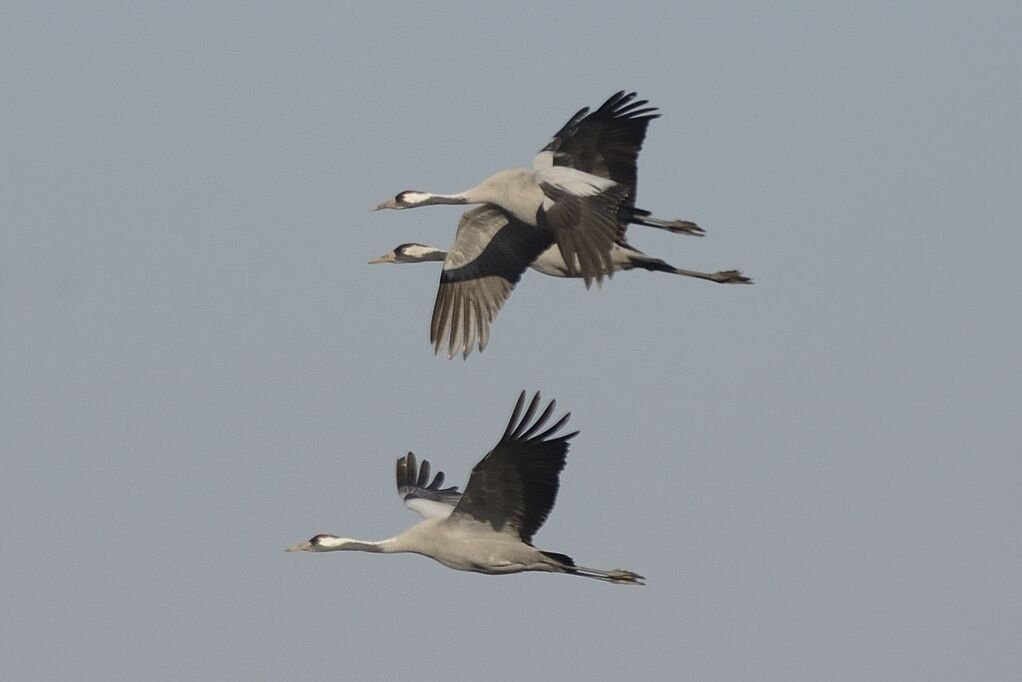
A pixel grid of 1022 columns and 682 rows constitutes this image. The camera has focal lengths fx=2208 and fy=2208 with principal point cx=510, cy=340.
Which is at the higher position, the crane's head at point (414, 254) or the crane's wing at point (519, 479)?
the crane's head at point (414, 254)

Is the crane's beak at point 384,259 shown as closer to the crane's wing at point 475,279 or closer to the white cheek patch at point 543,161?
the crane's wing at point 475,279

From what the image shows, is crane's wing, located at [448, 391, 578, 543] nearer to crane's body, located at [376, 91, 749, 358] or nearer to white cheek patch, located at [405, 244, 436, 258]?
crane's body, located at [376, 91, 749, 358]

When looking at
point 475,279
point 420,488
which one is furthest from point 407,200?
point 420,488

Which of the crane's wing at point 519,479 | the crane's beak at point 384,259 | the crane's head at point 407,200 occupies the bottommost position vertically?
the crane's wing at point 519,479

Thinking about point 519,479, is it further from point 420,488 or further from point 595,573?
point 420,488

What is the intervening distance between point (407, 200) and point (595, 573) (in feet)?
15.8

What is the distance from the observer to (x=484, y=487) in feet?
68.0

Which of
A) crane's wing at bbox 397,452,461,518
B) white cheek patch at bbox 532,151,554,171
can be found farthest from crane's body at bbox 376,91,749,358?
crane's wing at bbox 397,452,461,518

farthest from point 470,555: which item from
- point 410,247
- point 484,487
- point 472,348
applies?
point 410,247

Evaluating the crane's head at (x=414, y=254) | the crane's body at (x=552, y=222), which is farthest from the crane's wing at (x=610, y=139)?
the crane's head at (x=414, y=254)

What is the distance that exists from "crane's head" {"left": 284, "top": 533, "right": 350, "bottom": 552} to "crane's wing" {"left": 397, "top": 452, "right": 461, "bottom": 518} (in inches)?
58.3

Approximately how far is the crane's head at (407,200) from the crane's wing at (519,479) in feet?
12.4

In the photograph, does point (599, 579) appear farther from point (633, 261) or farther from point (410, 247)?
point (410, 247)

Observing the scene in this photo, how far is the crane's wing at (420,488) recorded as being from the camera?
24269 millimetres
